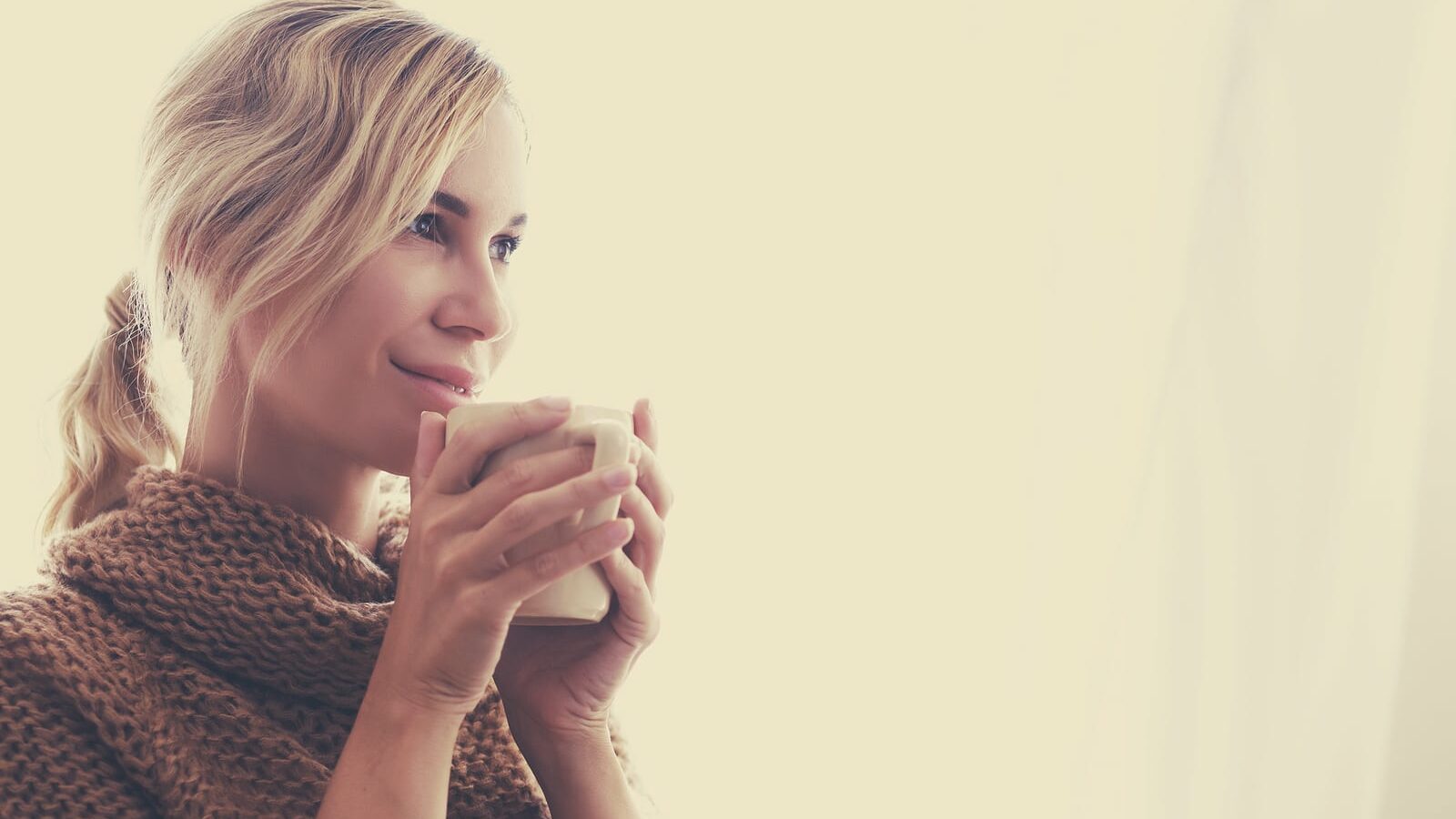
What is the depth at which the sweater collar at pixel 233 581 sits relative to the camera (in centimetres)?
81

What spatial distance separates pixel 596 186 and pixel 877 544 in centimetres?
56

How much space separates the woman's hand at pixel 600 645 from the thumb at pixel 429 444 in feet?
0.40

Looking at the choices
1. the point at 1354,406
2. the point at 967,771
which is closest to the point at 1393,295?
the point at 1354,406

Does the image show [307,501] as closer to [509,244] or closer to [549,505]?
[509,244]

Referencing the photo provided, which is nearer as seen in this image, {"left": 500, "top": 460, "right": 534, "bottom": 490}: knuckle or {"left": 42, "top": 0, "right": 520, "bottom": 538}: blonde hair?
{"left": 500, "top": 460, "right": 534, "bottom": 490}: knuckle

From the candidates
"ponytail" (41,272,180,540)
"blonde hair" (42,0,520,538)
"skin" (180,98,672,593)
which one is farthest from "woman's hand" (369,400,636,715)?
"ponytail" (41,272,180,540)

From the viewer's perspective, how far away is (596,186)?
1441 millimetres

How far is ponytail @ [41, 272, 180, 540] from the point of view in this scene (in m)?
0.99

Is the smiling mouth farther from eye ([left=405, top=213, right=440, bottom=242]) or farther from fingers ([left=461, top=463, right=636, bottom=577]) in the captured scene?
fingers ([left=461, top=463, right=636, bottom=577])

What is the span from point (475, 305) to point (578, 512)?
0.24 m

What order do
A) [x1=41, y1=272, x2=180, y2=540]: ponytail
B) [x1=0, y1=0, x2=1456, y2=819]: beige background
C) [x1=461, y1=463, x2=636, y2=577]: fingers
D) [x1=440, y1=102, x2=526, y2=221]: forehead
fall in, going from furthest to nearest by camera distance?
1. [x1=0, y1=0, x2=1456, y2=819]: beige background
2. [x1=41, y1=272, x2=180, y2=540]: ponytail
3. [x1=440, y1=102, x2=526, y2=221]: forehead
4. [x1=461, y1=463, x2=636, y2=577]: fingers

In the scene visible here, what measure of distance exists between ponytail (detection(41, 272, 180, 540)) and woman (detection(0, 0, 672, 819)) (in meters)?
0.09

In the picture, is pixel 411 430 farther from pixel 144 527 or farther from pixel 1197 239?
pixel 1197 239

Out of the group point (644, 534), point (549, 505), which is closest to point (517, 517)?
point (549, 505)
